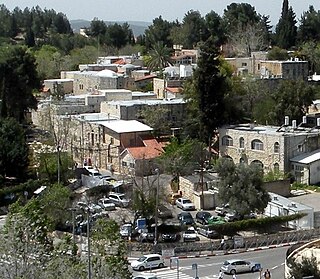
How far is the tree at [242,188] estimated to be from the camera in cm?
3350

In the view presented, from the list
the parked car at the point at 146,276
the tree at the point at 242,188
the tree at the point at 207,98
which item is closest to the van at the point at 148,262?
the parked car at the point at 146,276

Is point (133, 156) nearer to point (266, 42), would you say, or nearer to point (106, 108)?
point (106, 108)

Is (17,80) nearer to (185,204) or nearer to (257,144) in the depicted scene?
(257,144)

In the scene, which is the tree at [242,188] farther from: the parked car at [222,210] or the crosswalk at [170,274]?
the crosswalk at [170,274]

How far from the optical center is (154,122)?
46625 mm

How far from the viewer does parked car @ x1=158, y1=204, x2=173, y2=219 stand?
34.0m

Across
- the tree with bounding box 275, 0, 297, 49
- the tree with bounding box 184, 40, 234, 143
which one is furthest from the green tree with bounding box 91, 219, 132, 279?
the tree with bounding box 275, 0, 297, 49

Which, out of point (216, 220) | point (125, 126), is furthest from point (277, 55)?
point (216, 220)

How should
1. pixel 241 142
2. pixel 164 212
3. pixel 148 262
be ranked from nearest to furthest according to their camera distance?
1. pixel 148 262
2. pixel 164 212
3. pixel 241 142

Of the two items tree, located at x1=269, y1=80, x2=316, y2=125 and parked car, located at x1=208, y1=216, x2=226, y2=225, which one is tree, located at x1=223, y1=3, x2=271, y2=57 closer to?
tree, located at x1=269, y1=80, x2=316, y2=125

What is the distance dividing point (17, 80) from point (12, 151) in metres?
11.9

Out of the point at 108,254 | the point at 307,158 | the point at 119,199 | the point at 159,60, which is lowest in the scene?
the point at 119,199

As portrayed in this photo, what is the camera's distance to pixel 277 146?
4166 cm

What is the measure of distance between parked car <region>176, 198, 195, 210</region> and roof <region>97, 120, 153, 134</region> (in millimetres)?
A: 8153
